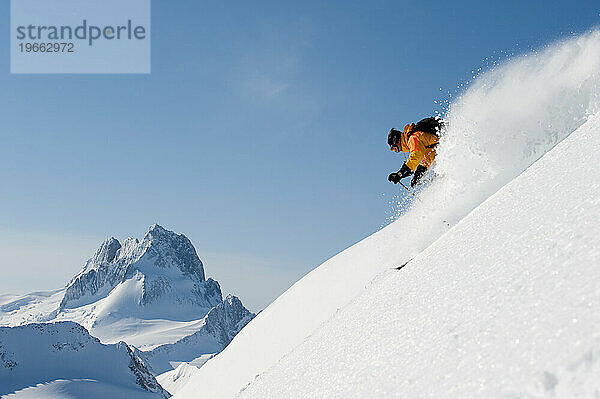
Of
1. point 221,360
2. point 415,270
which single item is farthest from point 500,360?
point 221,360

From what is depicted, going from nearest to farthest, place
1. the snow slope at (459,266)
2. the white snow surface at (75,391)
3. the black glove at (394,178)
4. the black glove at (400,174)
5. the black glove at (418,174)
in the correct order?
the snow slope at (459,266) < the black glove at (418,174) < the black glove at (400,174) < the black glove at (394,178) < the white snow surface at (75,391)

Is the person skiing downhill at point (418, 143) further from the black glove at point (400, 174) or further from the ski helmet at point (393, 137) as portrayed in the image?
the black glove at point (400, 174)

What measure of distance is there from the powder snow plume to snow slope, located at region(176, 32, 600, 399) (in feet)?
0.07

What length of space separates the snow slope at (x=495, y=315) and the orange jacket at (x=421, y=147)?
14.9 feet

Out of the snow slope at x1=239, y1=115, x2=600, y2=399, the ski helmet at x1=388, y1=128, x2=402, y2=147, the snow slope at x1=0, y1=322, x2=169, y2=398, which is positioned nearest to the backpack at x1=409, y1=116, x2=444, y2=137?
the ski helmet at x1=388, y1=128, x2=402, y2=147

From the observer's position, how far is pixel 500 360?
1.68 meters

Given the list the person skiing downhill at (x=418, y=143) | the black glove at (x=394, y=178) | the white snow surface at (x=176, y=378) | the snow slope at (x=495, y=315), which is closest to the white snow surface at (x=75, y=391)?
the black glove at (x=394, y=178)

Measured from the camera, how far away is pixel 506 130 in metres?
7.21

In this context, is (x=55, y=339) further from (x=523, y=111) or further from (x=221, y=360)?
(x=523, y=111)

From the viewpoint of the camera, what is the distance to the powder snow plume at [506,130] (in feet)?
21.2

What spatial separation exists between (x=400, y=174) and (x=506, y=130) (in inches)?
89.9

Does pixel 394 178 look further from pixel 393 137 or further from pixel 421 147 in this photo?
pixel 421 147

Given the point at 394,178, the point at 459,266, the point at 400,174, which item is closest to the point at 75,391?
the point at 394,178

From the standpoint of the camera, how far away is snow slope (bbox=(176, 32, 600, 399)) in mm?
2006
